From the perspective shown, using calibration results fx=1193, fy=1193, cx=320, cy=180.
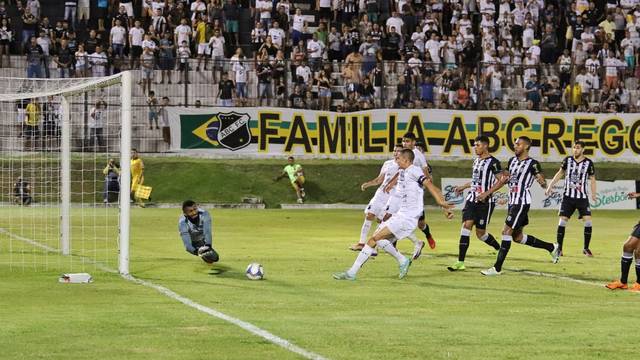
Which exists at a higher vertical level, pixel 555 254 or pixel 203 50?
pixel 203 50

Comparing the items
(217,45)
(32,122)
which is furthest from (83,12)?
(32,122)

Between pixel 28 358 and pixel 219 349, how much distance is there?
1870 millimetres

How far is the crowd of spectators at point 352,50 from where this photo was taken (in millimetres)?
44219

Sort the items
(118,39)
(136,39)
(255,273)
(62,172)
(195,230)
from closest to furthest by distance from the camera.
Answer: (255,273) < (195,230) < (62,172) < (118,39) < (136,39)

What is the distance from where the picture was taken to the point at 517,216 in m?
20.7

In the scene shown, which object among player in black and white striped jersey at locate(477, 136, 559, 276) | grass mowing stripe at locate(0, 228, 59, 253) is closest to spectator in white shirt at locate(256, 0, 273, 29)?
grass mowing stripe at locate(0, 228, 59, 253)

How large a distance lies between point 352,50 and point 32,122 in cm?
1821

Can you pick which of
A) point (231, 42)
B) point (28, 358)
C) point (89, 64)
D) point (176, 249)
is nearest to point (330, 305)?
point (28, 358)

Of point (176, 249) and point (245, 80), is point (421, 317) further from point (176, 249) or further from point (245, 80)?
point (245, 80)

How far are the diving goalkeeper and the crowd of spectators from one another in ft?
75.2

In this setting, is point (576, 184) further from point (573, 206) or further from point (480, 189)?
point (480, 189)

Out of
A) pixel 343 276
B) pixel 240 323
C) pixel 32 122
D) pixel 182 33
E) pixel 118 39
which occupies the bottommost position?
pixel 343 276

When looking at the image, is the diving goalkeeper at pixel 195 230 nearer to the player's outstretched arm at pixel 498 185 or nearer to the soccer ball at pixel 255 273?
the soccer ball at pixel 255 273

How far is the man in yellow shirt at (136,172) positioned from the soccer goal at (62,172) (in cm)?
64
